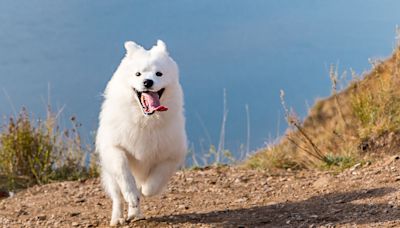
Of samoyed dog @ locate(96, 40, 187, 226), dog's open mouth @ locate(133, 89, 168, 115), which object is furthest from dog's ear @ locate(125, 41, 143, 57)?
dog's open mouth @ locate(133, 89, 168, 115)

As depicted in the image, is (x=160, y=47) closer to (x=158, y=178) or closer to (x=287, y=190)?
(x=158, y=178)

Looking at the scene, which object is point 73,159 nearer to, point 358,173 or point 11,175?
point 11,175

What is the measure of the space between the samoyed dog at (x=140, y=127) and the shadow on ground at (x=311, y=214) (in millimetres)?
453

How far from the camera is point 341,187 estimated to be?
680 centimetres

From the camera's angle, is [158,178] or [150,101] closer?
[150,101]

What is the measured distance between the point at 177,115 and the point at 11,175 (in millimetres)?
4081

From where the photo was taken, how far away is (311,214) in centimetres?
591

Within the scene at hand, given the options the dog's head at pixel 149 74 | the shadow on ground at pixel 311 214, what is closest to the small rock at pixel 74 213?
the shadow on ground at pixel 311 214

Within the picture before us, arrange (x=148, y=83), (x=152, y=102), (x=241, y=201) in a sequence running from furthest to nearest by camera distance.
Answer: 1. (x=241, y=201)
2. (x=152, y=102)
3. (x=148, y=83)

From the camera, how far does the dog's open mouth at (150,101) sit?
17.7 ft

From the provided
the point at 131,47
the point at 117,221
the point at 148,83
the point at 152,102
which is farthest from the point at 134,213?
the point at 131,47

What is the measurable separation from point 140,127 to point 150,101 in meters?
0.35

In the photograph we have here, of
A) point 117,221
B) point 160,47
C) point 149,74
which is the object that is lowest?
point 117,221

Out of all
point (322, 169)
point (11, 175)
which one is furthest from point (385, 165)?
point (11, 175)
